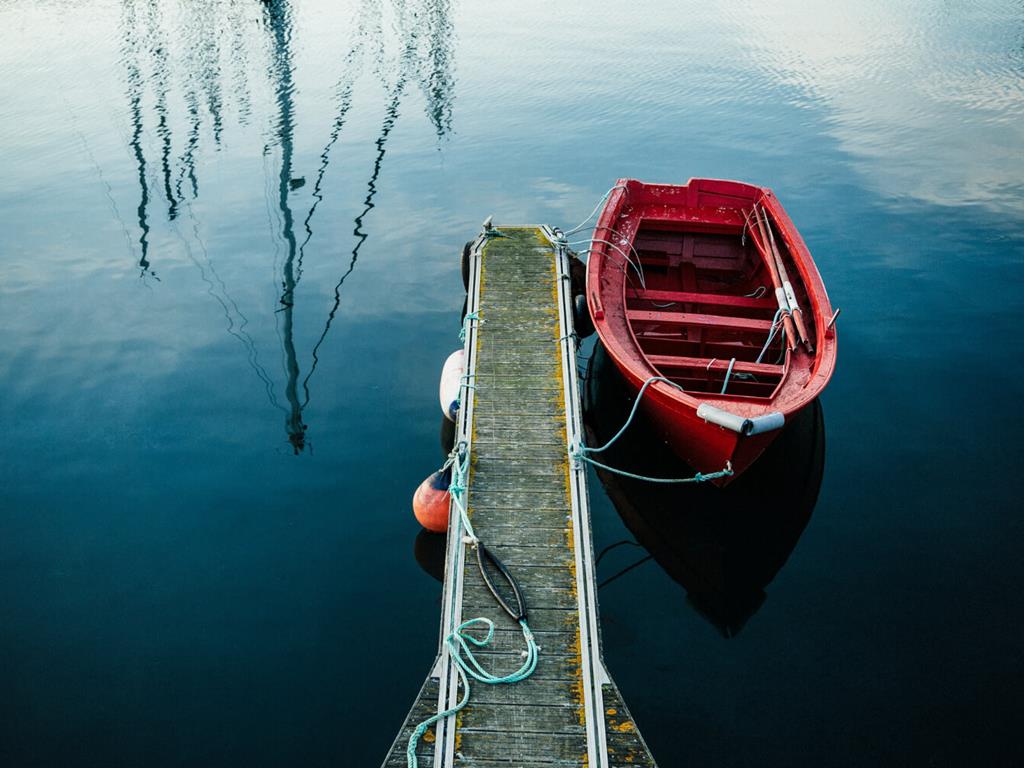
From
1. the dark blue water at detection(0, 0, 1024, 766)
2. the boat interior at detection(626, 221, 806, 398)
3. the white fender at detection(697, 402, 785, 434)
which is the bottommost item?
the dark blue water at detection(0, 0, 1024, 766)

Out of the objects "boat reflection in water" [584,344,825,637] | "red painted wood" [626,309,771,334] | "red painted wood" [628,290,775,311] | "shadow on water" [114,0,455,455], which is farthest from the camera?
"shadow on water" [114,0,455,455]

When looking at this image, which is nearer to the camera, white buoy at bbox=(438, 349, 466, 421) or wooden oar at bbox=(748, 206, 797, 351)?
wooden oar at bbox=(748, 206, 797, 351)

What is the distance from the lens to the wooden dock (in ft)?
21.7

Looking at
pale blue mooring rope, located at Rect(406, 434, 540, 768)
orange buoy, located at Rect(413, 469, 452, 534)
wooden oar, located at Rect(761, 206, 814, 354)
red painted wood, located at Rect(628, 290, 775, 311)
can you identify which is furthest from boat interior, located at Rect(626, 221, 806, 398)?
pale blue mooring rope, located at Rect(406, 434, 540, 768)

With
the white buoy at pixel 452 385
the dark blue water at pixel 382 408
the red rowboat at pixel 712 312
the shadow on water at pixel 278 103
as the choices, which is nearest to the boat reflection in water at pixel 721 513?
the dark blue water at pixel 382 408

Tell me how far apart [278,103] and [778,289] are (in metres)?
23.0

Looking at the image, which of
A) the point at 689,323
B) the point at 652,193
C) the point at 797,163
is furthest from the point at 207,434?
the point at 797,163

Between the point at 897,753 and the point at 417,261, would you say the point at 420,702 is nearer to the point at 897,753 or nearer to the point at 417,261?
the point at 897,753

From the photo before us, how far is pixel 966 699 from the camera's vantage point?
7.87 metres

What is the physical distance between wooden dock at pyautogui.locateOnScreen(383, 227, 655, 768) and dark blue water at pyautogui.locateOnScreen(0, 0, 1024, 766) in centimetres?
129

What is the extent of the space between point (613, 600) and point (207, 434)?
7.19 m

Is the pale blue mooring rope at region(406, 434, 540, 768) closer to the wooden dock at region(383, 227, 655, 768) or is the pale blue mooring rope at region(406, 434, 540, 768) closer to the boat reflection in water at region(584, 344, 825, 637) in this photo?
the wooden dock at region(383, 227, 655, 768)

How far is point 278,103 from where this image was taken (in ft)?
93.0

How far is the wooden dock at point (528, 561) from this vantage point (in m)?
6.63
